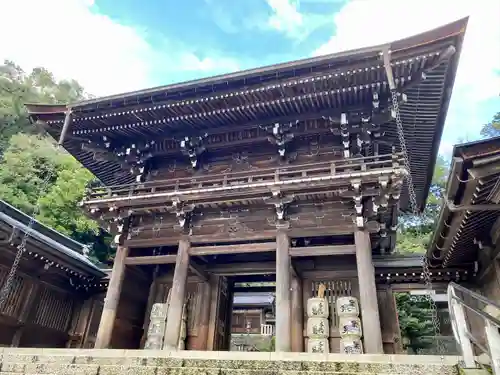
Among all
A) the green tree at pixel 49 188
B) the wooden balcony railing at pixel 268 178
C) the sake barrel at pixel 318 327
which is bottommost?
the sake barrel at pixel 318 327

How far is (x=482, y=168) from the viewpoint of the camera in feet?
17.8

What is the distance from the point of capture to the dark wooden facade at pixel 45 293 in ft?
32.7

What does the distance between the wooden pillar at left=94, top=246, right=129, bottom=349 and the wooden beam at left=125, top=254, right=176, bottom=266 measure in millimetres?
183

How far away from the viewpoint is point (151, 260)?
9148mm

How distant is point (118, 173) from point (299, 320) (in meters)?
A: 7.22

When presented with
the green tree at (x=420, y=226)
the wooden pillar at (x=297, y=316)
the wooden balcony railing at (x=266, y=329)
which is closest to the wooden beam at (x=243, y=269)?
the wooden pillar at (x=297, y=316)

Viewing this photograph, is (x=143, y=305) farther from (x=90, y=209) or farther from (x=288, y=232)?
(x=288, y=232)

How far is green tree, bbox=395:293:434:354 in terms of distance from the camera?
15.7 meters

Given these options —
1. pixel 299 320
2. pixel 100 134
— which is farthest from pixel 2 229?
pixel 299 320

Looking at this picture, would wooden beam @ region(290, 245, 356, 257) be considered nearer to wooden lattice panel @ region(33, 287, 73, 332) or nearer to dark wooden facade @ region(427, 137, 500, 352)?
dark wooden facade @ region(427, 137, 500, 352)

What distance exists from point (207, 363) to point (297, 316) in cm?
460

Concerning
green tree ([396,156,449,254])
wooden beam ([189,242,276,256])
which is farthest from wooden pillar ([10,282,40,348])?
green tree ([396,156,449,254])

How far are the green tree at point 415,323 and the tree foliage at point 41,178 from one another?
48.1 ft

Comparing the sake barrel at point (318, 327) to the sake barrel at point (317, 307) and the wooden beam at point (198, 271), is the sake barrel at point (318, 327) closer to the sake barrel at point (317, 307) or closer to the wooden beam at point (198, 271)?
the sake barrel at point (317, 307)
